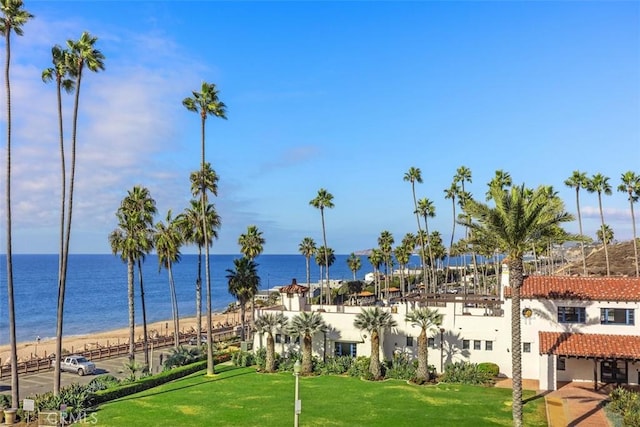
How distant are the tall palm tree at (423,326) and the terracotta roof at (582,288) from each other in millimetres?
5259

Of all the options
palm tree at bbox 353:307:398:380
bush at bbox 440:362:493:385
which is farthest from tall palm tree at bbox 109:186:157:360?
bush at bbox 440:362:493:385

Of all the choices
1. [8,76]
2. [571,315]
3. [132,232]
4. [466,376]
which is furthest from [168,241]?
[571,315]

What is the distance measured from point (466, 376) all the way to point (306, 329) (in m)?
11.6

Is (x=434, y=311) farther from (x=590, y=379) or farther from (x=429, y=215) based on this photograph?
(x=429, y=215)

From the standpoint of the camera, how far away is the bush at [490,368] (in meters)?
34.6

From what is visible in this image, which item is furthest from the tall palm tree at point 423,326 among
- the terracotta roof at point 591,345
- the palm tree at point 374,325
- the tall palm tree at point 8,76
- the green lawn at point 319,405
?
the tall palm tree at point 8,76

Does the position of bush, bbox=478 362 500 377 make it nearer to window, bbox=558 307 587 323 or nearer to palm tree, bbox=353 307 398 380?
window, bbox=558 307 587 323

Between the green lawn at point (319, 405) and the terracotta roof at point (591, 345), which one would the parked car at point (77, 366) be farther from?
the terracotta roof at point (591, 345)

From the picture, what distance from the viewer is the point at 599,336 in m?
31.9

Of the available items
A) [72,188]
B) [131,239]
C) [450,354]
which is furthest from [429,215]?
[72,188]

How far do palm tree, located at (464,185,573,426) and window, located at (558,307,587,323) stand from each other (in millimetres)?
9640

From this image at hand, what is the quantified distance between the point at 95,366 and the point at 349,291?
64230mm

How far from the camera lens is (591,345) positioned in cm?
3103

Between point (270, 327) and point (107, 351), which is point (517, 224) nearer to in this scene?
point (270, 327)
